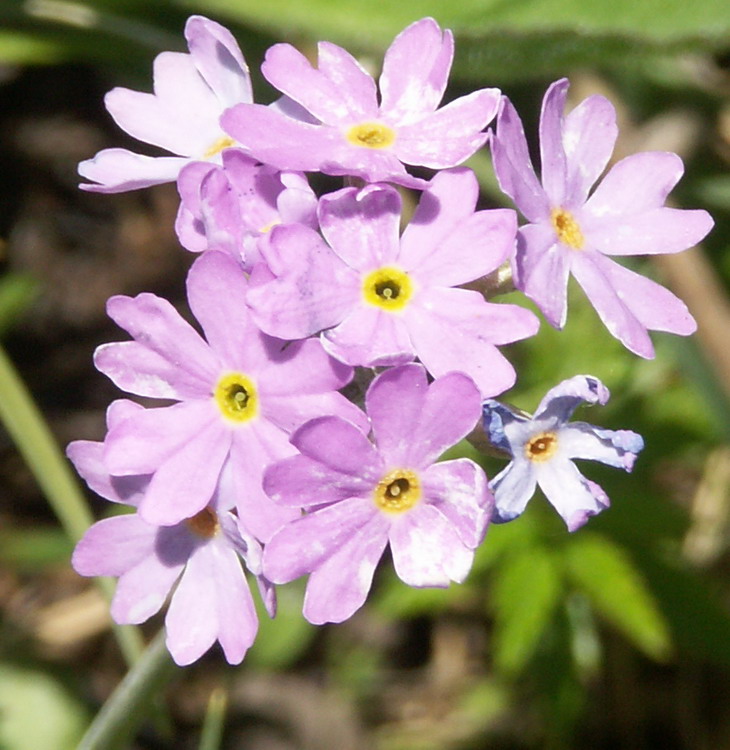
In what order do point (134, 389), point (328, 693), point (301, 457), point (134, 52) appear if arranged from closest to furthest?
point (301, 457) < point (134, 389) < point (134, 52) < point (328, 693)

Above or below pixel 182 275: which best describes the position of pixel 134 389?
above

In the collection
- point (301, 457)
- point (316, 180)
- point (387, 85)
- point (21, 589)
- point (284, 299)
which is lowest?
point (21, 589)

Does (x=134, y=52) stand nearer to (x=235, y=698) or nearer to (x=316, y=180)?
(x=316, y=180)

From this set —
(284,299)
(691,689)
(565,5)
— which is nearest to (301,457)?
(284,299)

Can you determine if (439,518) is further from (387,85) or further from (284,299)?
(387,85)

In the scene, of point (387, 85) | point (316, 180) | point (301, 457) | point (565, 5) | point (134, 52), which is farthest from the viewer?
point (316, 180)

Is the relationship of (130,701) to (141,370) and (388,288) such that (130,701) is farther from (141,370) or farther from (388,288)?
(388,288)

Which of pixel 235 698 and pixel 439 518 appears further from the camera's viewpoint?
pixel 235 698

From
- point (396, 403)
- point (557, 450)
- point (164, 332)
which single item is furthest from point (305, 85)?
point (557, 450)
